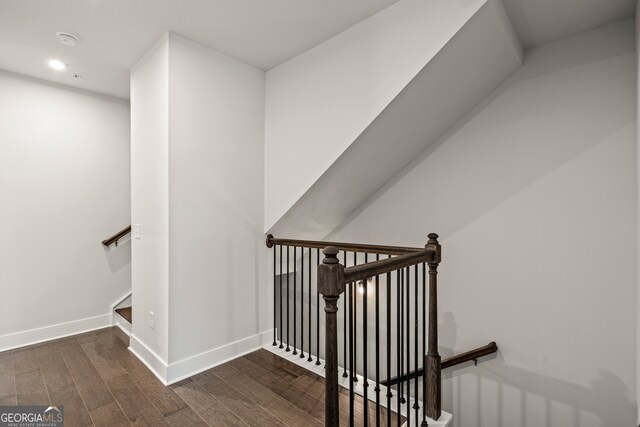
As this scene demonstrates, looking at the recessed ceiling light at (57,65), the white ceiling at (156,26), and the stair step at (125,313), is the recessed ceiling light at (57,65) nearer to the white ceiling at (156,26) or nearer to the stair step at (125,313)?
the white ceiling at (156,26)

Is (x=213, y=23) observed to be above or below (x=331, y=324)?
above

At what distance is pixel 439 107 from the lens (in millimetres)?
2412

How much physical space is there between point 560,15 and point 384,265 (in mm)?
2004

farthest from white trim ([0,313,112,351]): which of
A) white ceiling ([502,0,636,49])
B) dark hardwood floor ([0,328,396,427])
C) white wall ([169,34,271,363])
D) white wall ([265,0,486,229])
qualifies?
white ceiling ([502,0,636,49])

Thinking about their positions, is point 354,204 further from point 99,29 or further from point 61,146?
point 61,146

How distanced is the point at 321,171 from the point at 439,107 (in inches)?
39.4

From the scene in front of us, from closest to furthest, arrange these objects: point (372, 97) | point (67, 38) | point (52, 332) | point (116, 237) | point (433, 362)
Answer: point (433, 362) → point (372, 97) → point (67, 38) → point (52, 332) → point (116, 237)

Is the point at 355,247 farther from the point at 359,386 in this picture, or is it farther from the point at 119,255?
the point at 119,255

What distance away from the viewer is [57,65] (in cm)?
271

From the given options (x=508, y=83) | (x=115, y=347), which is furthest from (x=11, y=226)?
(x=508, y=83)

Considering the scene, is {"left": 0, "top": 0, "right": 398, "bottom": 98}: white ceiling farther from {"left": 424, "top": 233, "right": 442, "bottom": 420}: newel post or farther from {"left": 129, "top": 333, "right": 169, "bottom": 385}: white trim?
{"left": 129, "top": 333, "right": 169, "bottom": 385}: white trim

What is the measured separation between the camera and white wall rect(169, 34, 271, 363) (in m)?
2.35

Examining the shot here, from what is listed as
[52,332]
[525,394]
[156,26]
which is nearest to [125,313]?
[52,332]

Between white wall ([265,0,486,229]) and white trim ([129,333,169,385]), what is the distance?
133cm
